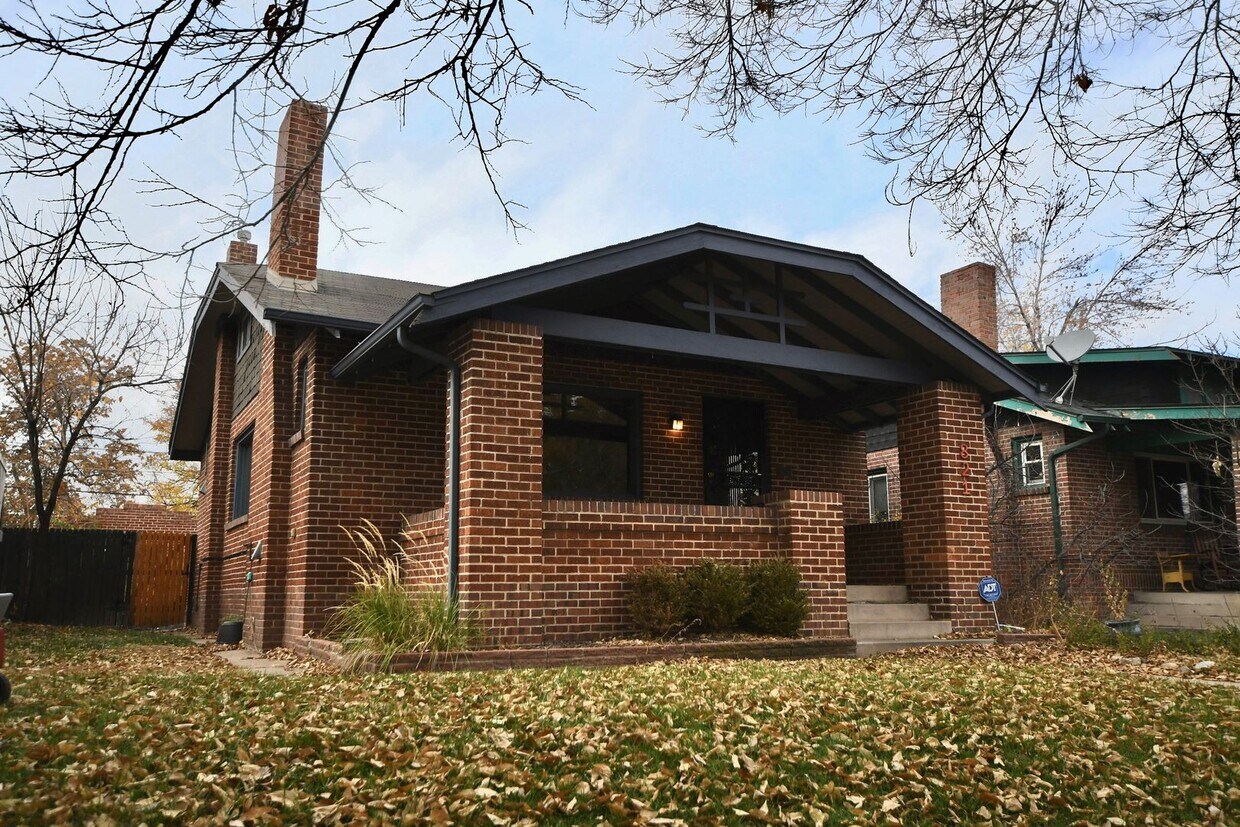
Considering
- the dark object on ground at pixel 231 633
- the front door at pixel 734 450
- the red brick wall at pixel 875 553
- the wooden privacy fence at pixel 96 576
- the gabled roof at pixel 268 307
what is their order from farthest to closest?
the wooden privacy fence at pixel 96 576 < the front door at pixel 734 450 < the dark object on ground at pixel 231 633 < the red brick wall at pixel 875 553 < the gabled roof at pixel 268 307

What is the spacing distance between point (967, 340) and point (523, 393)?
5024 mm

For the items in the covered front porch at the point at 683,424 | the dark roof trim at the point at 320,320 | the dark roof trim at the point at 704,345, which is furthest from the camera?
the dark roof trim at the point at 320,320

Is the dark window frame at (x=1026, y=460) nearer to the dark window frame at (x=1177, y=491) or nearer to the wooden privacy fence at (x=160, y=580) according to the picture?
the dark window frame at (x=1177, y=491)

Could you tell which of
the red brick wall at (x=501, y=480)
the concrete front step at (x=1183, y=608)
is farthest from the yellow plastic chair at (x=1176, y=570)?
the red brick wall at (x=501, y=480)

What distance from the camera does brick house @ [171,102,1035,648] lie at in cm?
877

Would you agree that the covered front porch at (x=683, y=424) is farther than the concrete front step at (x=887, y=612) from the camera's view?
No

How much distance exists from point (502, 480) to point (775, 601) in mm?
2855

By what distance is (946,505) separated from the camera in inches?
423

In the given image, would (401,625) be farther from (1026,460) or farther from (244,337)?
(1026,460)

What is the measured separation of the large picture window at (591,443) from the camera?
11570 mm

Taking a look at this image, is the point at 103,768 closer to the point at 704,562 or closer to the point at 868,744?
the point at 868,744

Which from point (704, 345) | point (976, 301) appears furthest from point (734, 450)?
point (976, 301)

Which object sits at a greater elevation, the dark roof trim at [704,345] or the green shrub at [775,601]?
the dark roof trim at [704,345]

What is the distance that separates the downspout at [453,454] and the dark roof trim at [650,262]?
0.95 feet
